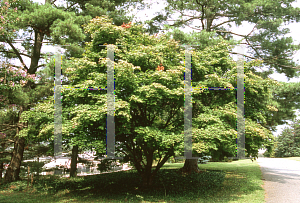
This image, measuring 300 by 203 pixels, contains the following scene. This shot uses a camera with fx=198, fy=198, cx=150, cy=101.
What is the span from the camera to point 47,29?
10.9 m

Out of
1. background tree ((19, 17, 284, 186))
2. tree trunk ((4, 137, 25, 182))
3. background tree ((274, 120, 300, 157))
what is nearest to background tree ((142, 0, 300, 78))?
background tree ((19, 17, 284, 186))

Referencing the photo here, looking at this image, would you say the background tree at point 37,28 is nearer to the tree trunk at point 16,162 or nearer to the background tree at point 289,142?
the tree trunk at point 16,162

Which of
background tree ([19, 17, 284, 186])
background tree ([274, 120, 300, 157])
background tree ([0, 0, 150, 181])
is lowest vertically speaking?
background tree ([274, 120, 300, 157])

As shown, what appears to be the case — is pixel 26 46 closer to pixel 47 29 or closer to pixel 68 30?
→ pixel 47 29

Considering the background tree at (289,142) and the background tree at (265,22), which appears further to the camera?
the background tree at (289,142)

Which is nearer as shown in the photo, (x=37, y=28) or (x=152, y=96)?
(x=152, y=96)

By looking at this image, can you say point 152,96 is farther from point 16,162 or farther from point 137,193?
point 16,162

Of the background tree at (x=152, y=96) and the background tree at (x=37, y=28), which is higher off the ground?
the background tree at (x=37, y=28)

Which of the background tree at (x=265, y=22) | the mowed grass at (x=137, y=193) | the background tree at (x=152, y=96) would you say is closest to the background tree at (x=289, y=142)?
the background tree at (x=265, y=22)

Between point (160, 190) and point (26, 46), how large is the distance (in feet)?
39.4

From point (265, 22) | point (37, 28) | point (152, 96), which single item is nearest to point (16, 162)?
point (37, 28)

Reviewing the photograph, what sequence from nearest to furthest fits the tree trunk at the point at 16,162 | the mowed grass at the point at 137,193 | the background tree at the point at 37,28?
the mowed grass at the point at 137,193, the background tree at the point at 37,28, the tree trunk at the point at 16,162

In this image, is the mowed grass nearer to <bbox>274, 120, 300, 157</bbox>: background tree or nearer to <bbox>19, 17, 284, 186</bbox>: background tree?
<bbox>19, 17, 284, 186</bbox>: background tree

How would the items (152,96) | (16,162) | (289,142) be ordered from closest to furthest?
(152,96)
(16,162)
(289,142)
